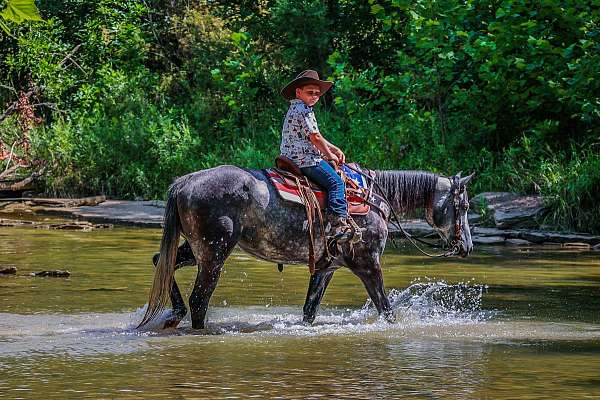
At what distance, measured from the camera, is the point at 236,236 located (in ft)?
29.7

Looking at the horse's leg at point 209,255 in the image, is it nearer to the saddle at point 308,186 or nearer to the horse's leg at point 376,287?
the saddle at point 308,186

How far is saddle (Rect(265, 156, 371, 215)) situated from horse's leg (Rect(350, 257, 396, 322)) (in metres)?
0.46

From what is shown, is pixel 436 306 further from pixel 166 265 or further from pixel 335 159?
pixel 166 265

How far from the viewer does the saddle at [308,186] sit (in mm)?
9203

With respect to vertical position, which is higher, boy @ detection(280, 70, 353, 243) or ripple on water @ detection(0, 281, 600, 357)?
boy @ detection(280, 70, 353, 243)

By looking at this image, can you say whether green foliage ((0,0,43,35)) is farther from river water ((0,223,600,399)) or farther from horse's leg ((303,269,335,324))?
horse's leg ((303,269,335,324))

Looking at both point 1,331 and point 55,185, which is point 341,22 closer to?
point 55,185

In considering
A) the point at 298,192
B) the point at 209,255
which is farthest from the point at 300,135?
the point at 209,255

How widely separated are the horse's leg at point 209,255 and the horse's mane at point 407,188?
1.62 meters

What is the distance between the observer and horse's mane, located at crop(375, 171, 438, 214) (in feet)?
32.5

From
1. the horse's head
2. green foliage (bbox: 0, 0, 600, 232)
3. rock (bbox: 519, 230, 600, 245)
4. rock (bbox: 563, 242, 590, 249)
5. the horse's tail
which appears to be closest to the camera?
the horse's tail

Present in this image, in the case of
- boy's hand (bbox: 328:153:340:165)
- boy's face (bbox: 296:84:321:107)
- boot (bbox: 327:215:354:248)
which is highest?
boy's face (bbox: 296:84:321:107)

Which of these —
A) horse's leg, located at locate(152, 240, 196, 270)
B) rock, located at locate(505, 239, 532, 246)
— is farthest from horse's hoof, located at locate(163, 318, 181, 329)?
rock, located at locate(505, 239, 532, 246)

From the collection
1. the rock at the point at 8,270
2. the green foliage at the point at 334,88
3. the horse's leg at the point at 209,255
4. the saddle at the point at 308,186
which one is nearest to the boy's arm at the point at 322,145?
the saddle at the point at 308,186
